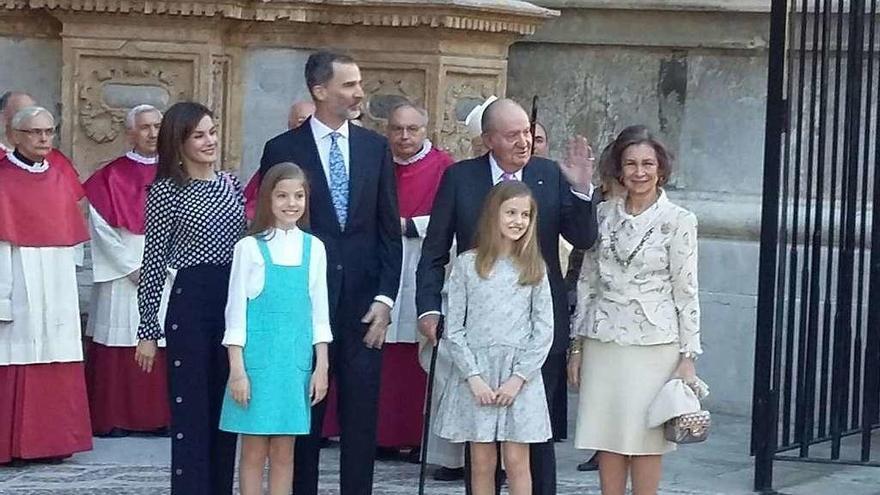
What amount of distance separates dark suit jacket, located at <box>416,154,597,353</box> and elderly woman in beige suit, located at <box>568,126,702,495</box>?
13 cm

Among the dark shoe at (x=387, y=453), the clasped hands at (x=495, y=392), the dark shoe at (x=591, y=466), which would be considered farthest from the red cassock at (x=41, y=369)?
the clasped hands at (x=495, y=392)

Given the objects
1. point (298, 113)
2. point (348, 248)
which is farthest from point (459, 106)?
point (348, 248)

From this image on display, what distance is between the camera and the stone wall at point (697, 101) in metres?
10.2

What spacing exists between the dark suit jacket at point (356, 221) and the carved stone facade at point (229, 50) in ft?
6.75

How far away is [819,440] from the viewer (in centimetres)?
836

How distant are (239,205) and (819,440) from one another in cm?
297

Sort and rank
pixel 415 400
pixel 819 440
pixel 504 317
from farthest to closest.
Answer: pixel 415 400, pixel 819 440, pixel 504 317

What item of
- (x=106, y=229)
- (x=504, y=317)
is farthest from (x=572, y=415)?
(x=504, y=317)

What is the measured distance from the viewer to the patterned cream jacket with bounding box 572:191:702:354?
22.6 ft

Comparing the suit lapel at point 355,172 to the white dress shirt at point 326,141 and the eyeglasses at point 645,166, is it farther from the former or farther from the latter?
the eyeglasses at point 645,166

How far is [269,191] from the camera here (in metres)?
6.79

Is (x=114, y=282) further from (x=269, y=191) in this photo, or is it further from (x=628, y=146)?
(x=628, y=146)

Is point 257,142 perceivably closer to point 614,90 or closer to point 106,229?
point 106,229

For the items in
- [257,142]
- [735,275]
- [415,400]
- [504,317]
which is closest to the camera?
[504,317]
